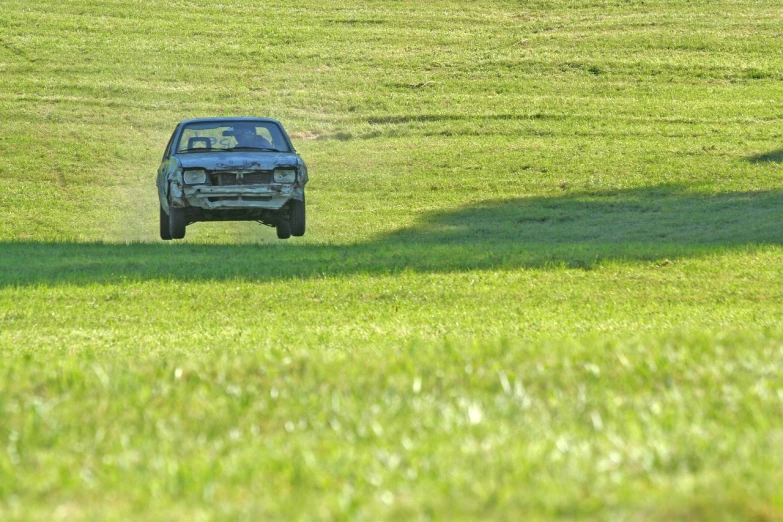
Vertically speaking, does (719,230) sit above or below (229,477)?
below

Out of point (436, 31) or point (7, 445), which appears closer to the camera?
point (7, 445)

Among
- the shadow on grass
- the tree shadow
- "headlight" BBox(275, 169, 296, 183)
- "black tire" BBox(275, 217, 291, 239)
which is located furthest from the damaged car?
the tree shadow

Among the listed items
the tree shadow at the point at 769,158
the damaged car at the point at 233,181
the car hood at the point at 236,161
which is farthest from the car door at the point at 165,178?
the tree shadow at the point at 769,158

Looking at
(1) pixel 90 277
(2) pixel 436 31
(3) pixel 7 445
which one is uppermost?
(3) pixel 7 445

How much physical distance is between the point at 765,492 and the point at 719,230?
14809 millimetres

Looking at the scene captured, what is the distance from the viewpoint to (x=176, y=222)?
50.5 feet

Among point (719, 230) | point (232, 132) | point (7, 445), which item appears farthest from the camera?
point (719, 230)

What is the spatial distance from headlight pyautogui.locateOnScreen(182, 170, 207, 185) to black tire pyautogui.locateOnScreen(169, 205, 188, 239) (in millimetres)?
480

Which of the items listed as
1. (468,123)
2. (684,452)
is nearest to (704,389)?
(684,452)

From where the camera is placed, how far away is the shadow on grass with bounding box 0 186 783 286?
13039 mm

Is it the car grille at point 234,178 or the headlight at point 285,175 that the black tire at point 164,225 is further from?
the headlight at point 285,175

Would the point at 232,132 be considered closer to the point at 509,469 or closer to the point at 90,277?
the point at 90,277

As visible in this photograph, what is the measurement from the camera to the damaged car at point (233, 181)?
14625 millimetres

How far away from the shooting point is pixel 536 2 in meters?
46.6
